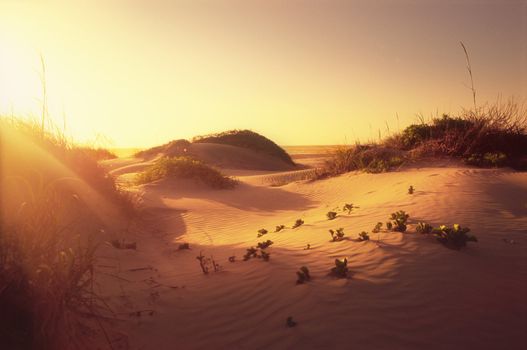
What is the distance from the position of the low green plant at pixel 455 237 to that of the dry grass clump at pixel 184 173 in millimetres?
8386

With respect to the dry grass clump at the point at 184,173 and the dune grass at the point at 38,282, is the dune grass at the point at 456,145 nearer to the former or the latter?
the dry grass clump at the point at 184,173

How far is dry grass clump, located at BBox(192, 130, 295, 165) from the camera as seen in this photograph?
2480 centimetres

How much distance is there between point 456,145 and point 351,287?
8.19m

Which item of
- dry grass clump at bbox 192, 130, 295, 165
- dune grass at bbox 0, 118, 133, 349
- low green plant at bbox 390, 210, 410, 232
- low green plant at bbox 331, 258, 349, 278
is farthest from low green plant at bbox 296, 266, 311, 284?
dry grass clump at bbox 192, 130, 295, 165

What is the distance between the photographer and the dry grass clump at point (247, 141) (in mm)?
24797

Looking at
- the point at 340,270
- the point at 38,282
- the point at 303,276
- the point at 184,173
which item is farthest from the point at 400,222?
the point at 184,173

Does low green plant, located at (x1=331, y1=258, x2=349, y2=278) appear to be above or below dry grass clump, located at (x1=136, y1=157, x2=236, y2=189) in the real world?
below

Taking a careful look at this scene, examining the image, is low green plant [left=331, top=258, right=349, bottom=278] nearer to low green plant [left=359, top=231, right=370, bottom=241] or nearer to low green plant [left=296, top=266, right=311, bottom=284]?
low green plant [left=296, top=266, right=311, bottom=284]

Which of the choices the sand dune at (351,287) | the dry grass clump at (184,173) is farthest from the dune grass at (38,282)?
the dry grass clump at (184,173)

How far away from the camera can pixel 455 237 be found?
419 centimetres

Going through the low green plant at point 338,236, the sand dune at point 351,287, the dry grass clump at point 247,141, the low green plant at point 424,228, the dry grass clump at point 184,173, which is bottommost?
the sand dune at point 351,287

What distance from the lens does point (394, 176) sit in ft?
30.8

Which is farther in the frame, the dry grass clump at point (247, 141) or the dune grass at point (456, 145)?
the dry grass clump at point (247, 141)

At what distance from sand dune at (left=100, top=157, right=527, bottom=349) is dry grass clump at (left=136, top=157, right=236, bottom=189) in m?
5.20
